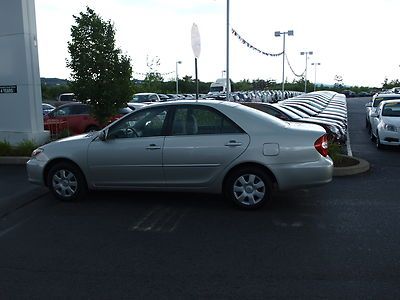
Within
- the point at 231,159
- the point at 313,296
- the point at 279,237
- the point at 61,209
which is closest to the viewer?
the point at 313,296

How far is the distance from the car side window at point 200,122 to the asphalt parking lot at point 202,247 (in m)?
1.09

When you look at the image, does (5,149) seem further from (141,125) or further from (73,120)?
(141,125)

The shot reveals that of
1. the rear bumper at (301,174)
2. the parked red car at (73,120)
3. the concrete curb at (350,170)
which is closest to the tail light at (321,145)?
the rear bumper at (301,174)

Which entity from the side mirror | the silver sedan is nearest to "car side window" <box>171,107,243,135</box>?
the silver sedan

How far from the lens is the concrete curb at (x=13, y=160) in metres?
9.95

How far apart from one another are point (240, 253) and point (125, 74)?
7549mm

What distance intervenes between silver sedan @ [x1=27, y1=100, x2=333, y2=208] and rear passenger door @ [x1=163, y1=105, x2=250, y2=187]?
0.01 m

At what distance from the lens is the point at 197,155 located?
5.99m

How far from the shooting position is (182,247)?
4777 millimetres

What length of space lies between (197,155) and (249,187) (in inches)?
32.4

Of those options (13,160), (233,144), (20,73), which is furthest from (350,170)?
(20,73)

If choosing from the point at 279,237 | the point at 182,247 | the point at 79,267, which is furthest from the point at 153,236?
the point at 279,237

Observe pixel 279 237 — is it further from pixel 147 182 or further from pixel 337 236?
pixel 147 182

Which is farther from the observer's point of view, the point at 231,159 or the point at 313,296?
the point at 231,159
